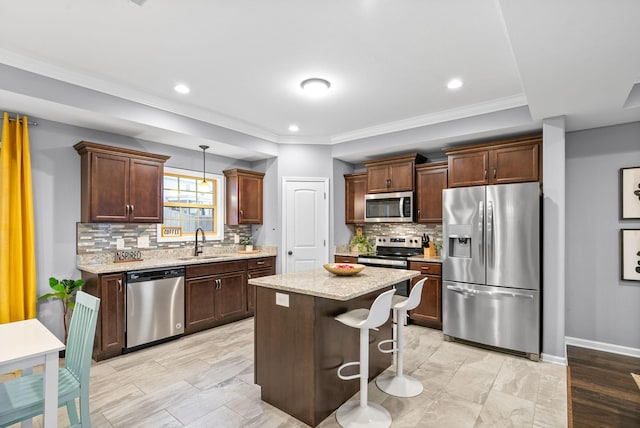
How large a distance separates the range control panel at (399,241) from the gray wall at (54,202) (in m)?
4.17

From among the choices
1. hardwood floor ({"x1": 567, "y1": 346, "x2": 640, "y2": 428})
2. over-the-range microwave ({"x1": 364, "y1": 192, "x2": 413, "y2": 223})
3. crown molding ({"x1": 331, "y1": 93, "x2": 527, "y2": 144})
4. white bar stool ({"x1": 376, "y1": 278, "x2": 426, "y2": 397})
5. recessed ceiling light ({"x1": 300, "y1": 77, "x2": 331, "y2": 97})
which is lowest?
hardwood floor ({"x1": 567, "y1": 346, "x2": 640, "y2": 428})

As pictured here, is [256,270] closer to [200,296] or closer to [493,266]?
[200,296]

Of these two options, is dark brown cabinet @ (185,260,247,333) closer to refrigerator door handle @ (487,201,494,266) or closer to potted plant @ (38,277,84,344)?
potted plant @ (38,277,84,344)

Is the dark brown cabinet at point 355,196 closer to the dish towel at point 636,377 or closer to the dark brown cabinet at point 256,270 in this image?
the dark brown cabinet at point 256,270

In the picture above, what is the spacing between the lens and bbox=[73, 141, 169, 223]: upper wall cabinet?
11.8ft

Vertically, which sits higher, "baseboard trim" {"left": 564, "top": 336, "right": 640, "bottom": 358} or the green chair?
the green chair

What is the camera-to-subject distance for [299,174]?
17.5ft

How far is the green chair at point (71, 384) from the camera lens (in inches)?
66.3

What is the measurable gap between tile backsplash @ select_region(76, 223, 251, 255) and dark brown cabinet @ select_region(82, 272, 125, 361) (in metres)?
0.42

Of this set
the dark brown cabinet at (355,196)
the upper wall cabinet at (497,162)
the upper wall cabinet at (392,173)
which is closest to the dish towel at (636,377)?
the upper wall cabinet at (497,162)

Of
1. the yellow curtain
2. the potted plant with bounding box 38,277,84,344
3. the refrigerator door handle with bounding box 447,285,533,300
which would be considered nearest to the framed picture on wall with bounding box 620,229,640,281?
the refrigerator door handle with bounding box 447,285,533,300

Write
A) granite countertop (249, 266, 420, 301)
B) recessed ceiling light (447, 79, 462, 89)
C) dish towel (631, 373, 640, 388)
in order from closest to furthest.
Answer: granite countertop (249, 266, 420, 301) → dish towel (631, 373, 640, 388) → recessed ceiling light (447, 79, 462, 89)

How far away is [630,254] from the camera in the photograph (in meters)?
3.58

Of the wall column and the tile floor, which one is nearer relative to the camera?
the tile floor
